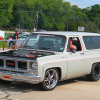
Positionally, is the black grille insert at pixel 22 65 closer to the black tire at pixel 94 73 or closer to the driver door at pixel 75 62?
the driver door at pixel 75 62

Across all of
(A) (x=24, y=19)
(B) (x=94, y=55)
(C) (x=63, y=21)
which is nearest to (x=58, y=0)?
(C) (x=63, y=21)

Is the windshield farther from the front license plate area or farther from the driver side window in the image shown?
the front license plate area

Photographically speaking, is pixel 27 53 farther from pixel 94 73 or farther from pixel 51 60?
pixel 94 73

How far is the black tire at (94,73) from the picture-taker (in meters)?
8.38

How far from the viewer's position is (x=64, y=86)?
7621 millimetres

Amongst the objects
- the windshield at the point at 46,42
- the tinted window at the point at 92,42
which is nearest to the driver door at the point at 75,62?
the windshield at the point at 46,42

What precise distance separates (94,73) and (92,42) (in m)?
1.15

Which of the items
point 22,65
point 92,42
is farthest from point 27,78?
point 92,42

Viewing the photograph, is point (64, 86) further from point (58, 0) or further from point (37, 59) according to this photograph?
point (58, 0)

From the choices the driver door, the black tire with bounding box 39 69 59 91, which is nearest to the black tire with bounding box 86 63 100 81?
the driver door

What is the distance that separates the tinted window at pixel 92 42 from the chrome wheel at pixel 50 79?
1.98 m

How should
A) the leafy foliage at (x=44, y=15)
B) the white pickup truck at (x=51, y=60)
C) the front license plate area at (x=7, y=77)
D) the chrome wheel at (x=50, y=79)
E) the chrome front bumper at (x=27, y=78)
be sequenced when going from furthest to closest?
the leafy foliage at (x=44, y=15) < the chrome wheel at (x=50, y=79) < the front license plate area at (x=7, y=77) < the white pickup truck at (x=51, y=60) < the chrome front bumper at (x=27, y=78)

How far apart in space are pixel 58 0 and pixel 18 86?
4240 inches

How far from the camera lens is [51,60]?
681 centimetres
